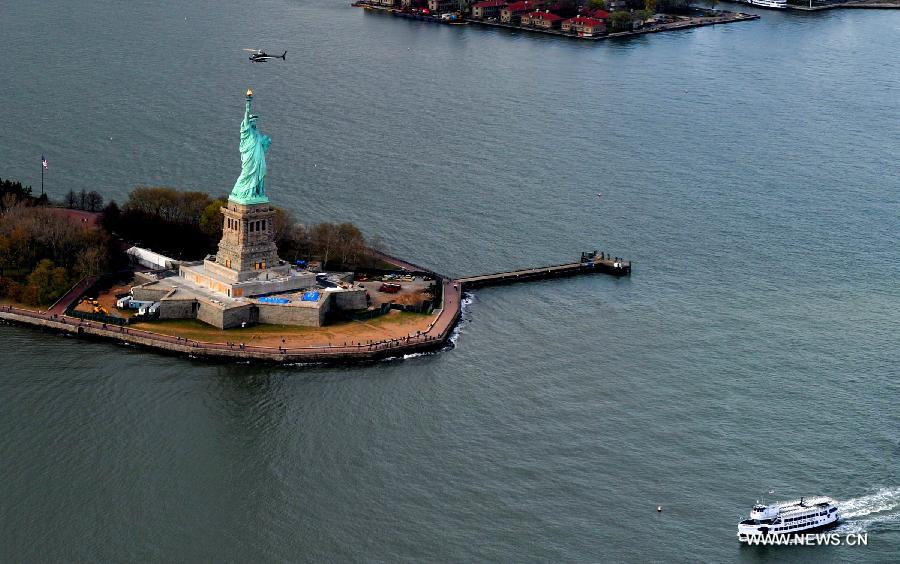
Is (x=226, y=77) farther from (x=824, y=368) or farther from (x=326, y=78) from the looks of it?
(x=824, y=368)

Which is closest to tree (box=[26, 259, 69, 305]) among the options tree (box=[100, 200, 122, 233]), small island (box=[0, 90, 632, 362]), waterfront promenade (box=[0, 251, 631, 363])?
small island (box=[0, 90, 632, 362])

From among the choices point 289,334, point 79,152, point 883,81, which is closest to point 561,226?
point 289,334

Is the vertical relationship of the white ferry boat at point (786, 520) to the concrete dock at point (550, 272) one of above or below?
below

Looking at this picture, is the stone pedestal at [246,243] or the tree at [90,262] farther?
the tree at [90,262]

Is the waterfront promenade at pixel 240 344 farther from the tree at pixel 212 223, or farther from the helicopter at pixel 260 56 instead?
the helicopter at pixel 260 56

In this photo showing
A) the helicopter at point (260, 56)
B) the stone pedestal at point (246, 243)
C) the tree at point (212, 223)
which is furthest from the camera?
the helicopter at point (260, 56)
